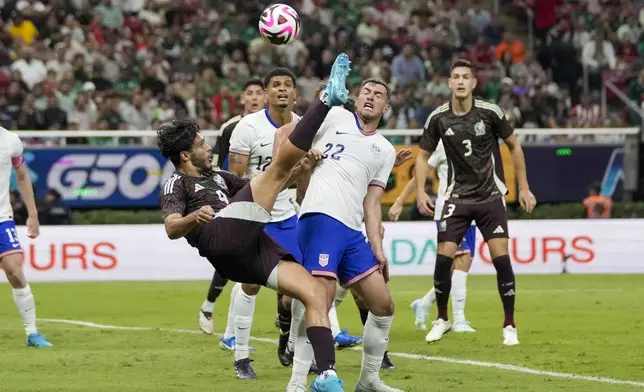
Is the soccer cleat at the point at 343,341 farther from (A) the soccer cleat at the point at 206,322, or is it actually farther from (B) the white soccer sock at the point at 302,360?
(B) the white soccer sock at the point at 302,360

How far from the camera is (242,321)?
10641mm

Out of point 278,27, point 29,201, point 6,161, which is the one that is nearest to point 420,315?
point 278,27

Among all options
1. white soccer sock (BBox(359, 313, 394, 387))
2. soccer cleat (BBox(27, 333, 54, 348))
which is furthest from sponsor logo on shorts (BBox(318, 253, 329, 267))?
soccer cleat (BBox(27, 333, 54, 348))

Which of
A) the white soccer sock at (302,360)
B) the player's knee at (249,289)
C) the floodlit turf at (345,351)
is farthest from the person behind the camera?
the player's knee at (249,289)

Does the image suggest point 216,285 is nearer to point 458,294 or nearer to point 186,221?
point 458,294

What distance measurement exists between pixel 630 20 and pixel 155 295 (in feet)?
51.4

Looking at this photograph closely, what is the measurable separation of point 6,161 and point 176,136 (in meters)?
4.27

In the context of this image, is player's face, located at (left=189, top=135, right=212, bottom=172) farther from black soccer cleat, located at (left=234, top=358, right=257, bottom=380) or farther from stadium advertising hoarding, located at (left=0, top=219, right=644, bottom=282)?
stadium advertising hoarding, located at (left=0, top=219, right=644, bottom=282)

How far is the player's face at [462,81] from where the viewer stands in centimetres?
1259

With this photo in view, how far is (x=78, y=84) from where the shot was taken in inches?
1012

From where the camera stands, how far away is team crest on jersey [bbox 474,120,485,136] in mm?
12734

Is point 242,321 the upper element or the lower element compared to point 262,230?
lower

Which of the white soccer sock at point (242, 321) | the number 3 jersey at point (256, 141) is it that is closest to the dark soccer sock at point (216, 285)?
the number 3 jersey at point (256, 141)

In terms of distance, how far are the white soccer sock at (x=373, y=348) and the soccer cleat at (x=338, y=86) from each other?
1.69m
